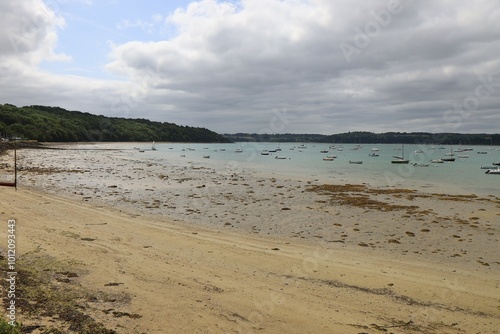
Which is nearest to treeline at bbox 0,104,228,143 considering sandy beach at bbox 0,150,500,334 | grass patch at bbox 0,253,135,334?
sandy beach at bbox 0,150,500,334

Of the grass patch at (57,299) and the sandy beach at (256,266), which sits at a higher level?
the grass patch at (57,299)

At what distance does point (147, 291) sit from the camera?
7.08 m

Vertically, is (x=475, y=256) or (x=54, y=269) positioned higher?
(x=54, y=269)

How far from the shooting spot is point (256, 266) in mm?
9492

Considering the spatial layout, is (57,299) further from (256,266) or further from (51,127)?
(51,127)

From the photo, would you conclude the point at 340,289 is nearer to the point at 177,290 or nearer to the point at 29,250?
the point at 177,290

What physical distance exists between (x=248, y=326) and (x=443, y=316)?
4056 mm

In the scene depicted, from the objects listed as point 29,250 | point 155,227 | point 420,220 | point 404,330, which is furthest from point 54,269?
point 420,220

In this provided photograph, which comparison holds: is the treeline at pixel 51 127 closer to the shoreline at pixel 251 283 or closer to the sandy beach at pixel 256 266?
the sandy beach at pixel 256 266

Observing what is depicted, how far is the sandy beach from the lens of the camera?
6266mm

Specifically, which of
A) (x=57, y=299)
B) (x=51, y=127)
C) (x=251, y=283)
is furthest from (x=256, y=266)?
(x=51, y=127)

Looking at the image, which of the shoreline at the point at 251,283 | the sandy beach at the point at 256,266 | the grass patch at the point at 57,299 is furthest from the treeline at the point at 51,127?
the grass patch at the point at 57,299

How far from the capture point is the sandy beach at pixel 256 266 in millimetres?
6266

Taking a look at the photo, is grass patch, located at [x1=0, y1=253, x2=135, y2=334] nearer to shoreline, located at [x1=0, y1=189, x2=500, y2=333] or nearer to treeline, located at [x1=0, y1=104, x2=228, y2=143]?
shoreline, located at [x1=0, y1=189, x2=500, y2=333]
